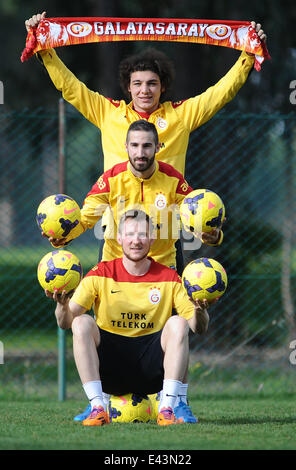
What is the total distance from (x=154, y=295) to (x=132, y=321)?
0.22m

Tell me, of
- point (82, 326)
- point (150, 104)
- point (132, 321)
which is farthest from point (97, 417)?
point (150, 104)

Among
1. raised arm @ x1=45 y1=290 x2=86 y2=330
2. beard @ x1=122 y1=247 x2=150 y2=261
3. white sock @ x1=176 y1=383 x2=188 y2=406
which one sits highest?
beard @ x1=122 y1=247 x2=150 y2=261

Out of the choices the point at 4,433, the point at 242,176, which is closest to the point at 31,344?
the point at 242,176

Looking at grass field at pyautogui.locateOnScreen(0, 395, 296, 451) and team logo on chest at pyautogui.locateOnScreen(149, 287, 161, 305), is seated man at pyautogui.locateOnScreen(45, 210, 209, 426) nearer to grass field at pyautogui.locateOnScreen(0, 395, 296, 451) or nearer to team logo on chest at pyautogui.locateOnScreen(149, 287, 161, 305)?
team logo on chest at pyautogui.locateOnScreen(149, 287, 161, 305)

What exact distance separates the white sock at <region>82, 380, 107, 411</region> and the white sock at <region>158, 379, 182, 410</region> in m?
0.36

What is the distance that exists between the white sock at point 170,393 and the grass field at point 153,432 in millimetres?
163

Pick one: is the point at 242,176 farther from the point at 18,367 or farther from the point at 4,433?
the point at 4,433

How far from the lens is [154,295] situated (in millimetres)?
5258

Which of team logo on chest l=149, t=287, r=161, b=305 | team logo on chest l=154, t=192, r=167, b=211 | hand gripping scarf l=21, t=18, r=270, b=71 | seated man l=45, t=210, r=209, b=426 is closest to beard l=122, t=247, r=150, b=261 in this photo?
seated man l=45, t=210, r=209, b=426

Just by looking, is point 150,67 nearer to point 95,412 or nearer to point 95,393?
point 95,393

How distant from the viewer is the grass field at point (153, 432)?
422 centimetres

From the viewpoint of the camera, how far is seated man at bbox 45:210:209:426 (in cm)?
501

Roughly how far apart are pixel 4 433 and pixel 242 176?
544 cm

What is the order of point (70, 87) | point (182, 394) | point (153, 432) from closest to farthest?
point (153, 432) → point (182, 394) → point (70, 87)
